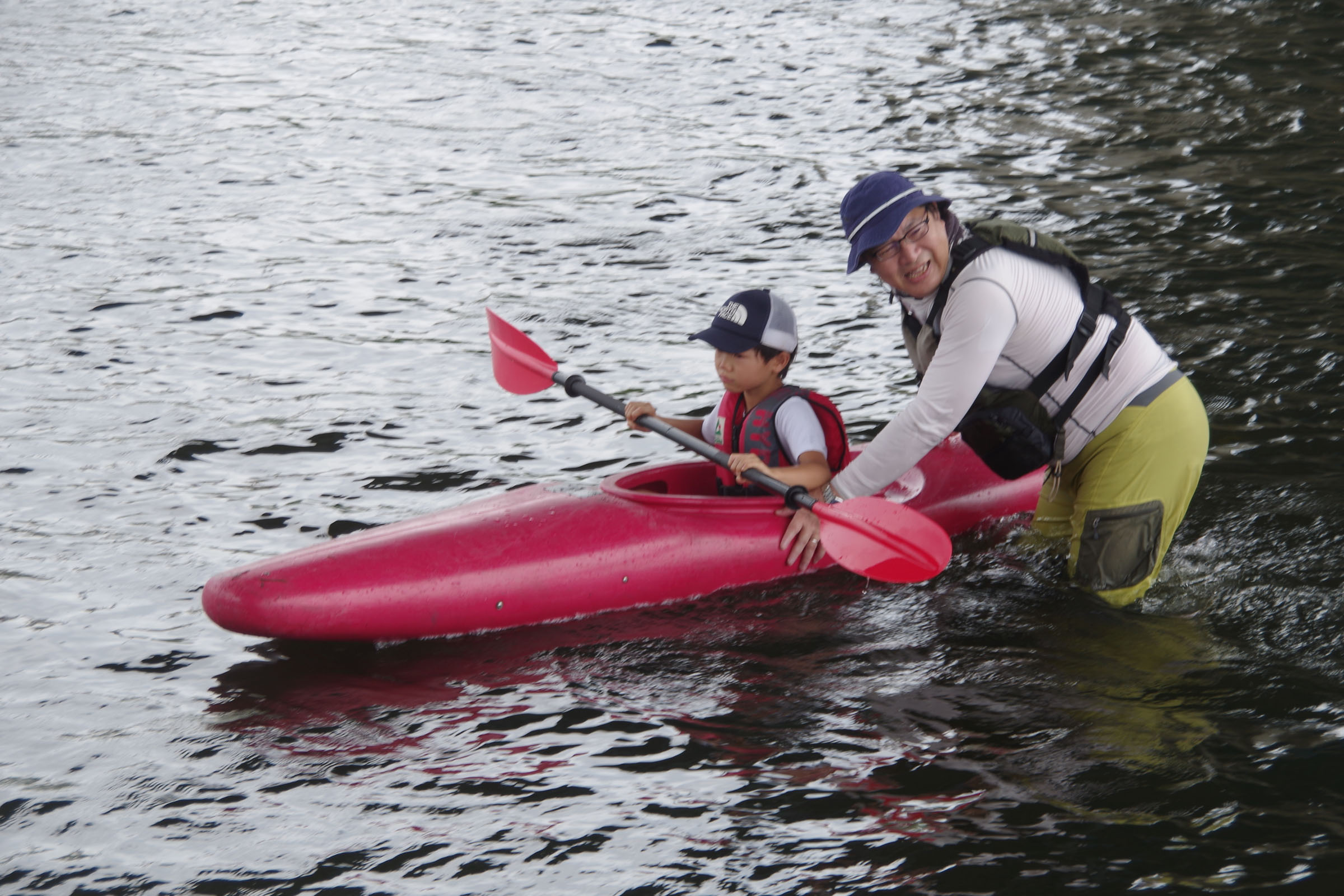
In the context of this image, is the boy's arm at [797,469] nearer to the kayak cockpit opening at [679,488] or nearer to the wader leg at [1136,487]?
the kayak cockpit opening at [679,488]

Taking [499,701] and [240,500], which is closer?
[499,701]

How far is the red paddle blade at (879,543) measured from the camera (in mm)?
3521

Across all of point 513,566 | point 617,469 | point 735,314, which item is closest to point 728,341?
point 735,314

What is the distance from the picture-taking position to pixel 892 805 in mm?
2924

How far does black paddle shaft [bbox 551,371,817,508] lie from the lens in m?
3.58

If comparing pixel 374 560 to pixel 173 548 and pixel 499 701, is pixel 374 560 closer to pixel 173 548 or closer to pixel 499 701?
pixel 499 701

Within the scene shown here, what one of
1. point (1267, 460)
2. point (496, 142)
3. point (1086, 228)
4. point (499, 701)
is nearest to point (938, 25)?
point (496, 142)

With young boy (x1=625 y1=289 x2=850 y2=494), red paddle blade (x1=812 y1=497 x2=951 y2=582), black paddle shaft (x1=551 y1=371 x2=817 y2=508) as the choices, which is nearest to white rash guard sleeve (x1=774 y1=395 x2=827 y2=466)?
young boy (x1=625 y1=289 x2=850 y2=494)

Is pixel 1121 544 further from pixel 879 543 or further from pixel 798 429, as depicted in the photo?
pixel 798 429

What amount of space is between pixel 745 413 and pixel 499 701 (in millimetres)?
1101

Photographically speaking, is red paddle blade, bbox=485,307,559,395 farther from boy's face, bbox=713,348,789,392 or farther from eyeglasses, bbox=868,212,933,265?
eyeglasses, bbox=868,212,933,265

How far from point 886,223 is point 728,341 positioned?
0.76 metres

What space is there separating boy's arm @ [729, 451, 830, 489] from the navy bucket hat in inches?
27.3

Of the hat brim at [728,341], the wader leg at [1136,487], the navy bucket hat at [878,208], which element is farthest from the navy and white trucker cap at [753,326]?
the wader leg at [1136,487]
